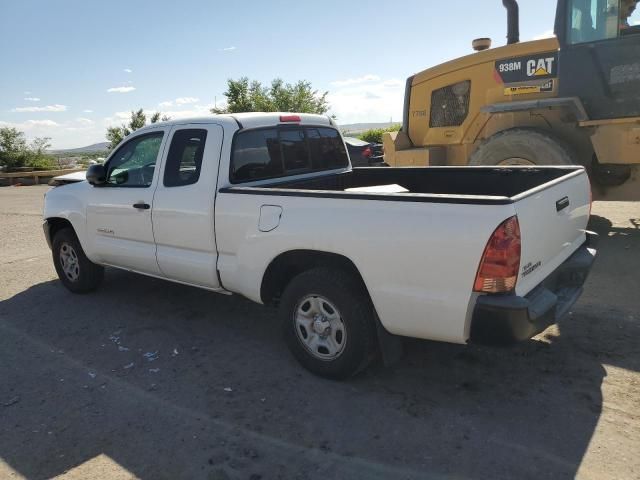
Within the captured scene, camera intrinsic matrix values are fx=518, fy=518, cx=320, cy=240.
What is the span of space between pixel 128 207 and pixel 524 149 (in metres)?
4.83

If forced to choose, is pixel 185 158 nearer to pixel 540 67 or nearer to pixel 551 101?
pixel 551 101

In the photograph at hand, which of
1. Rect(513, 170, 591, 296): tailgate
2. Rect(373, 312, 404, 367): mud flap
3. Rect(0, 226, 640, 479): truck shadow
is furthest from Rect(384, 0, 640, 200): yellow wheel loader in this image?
Rect(373, 312, 404, 367): mud flap

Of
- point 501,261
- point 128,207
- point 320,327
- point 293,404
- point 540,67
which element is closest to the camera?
point 501,261

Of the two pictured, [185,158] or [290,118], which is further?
[290,118]

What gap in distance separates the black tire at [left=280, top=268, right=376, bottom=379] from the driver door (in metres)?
1.69

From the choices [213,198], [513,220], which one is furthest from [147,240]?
[513,220]

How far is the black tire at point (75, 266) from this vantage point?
5.66 m

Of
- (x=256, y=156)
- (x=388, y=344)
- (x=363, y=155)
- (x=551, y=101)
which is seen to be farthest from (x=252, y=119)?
(x=363, y=155)

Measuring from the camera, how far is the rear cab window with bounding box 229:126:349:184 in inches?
167

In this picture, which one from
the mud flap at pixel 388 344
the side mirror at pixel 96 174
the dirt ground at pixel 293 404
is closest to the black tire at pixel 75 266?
the dirt ground at pixel 293 404

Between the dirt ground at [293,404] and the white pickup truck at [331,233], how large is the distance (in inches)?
17.9

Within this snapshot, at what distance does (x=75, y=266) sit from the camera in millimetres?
5781

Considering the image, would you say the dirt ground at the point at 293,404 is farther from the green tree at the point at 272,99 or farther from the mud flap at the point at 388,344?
the green tree at the point at 272,99

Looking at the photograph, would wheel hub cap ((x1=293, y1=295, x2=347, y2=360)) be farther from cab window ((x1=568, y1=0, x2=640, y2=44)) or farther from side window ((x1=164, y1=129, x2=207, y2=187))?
cab window ((x1=568, y1=0, x2=640, y2=44))
